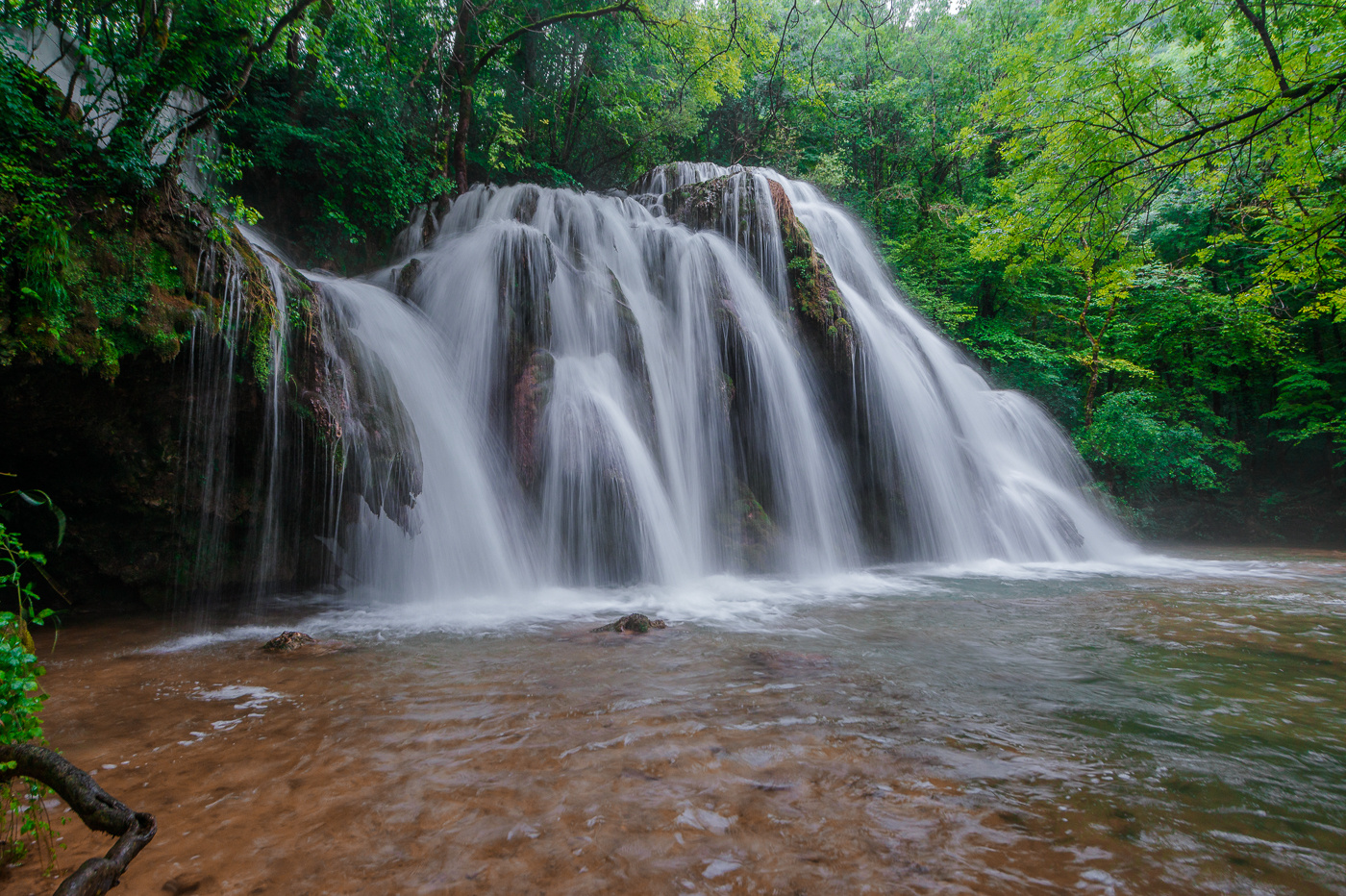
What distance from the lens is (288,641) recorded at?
465cm

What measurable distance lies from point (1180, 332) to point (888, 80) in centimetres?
1046

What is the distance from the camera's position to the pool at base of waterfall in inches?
79.4

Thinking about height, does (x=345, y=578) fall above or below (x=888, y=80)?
below

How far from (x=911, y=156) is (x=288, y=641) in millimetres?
21158

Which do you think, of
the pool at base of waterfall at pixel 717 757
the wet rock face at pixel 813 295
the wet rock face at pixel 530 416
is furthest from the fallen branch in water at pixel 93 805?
the wet rock face at pixel 813 295

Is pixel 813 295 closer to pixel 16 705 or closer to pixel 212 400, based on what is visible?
pixel 212 400

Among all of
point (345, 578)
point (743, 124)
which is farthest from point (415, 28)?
point (345, 578)

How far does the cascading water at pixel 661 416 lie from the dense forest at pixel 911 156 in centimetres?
232

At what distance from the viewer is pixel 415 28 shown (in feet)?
41.5

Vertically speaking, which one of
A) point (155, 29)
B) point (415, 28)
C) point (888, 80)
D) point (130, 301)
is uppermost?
point (888, 80)

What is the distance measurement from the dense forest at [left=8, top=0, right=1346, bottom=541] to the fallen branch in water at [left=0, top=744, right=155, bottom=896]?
4.26m

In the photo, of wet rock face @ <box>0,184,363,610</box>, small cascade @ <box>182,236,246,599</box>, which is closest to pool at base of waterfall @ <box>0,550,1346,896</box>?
wet rock face @ <box>0,184,363,610</box>

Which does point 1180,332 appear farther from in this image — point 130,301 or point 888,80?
point 130,301

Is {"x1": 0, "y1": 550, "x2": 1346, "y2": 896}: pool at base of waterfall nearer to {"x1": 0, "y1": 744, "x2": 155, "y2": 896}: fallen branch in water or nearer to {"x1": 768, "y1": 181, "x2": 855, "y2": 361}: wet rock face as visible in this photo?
{"x1": 0, "y1": 744, "x2": 155, "y2": 896}: fallen branch in water
